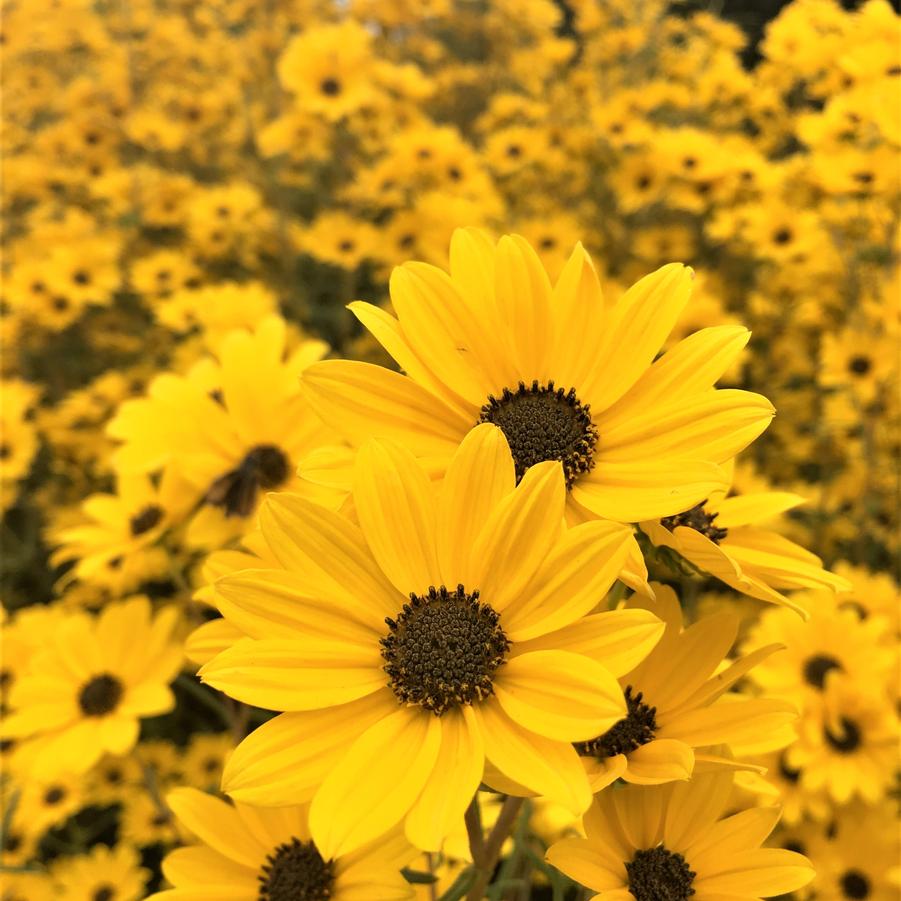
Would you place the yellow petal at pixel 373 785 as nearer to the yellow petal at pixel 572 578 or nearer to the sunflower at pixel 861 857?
the yellow petal at pixel 572 578

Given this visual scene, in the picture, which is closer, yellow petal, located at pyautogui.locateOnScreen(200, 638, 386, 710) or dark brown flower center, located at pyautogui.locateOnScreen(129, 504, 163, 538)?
yellow petal, located at pyautogui.locateOnScreen(200, 638, 386, 710)

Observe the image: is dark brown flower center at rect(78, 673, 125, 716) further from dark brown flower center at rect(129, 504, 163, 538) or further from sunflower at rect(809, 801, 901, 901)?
sunflower at rect(809, 801, 901, 901)

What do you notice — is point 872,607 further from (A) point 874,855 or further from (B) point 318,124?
(B) point 318,124

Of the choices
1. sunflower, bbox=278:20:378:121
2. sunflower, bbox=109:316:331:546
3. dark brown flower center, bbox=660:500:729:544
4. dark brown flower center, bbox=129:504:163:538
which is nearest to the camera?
dark brown flower center, bbox=660:500:729:544

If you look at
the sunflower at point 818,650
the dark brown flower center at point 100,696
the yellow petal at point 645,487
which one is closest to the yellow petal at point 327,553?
the yellow petal at point 645,487

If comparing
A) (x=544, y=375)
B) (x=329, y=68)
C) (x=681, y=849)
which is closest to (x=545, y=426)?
(x=544, y=375)

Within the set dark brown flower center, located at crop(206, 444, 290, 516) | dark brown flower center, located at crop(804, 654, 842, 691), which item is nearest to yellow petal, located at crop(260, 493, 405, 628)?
dark brown flower center, located at crop(206, 444, 290, 516)
